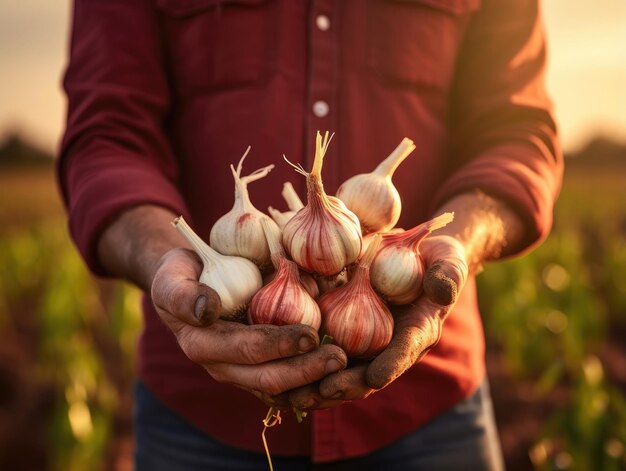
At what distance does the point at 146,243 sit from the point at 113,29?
404 mm

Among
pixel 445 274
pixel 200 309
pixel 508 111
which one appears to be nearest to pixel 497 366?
pixel 508 111

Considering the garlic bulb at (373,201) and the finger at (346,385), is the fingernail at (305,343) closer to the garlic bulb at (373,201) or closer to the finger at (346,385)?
the finger at (346,385)

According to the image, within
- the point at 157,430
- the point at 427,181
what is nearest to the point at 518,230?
the point at 427,181

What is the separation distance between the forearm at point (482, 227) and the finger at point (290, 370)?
0.31 meters

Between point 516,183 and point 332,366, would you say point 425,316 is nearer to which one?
point 332,366

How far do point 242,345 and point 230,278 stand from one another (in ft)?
0.30

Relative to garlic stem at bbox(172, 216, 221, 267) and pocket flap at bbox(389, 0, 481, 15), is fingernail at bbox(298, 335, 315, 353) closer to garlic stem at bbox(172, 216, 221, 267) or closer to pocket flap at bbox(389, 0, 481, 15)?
garlic stem at bbox(172, 216, 221, 267)

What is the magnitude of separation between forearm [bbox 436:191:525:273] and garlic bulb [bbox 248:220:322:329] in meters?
0.26

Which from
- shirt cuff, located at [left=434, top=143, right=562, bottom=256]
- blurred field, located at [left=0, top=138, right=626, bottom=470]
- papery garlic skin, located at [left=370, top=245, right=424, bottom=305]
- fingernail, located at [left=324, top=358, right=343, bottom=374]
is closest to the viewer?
fingernail, located at [left=324, top=358, right=343, bottom=374]

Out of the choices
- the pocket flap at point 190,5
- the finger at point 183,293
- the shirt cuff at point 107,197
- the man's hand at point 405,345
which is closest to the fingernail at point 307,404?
the man's hand at point 405,345

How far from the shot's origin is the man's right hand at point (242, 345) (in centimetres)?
76

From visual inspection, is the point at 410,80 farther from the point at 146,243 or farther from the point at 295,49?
the point at 146,243

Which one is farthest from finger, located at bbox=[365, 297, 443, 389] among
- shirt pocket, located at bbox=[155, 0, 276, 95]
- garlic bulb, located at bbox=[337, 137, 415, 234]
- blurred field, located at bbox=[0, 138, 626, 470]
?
blurred field, located at bbox=[0, 138, 626, 470]

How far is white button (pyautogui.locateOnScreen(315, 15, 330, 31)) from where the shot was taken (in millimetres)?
1151
